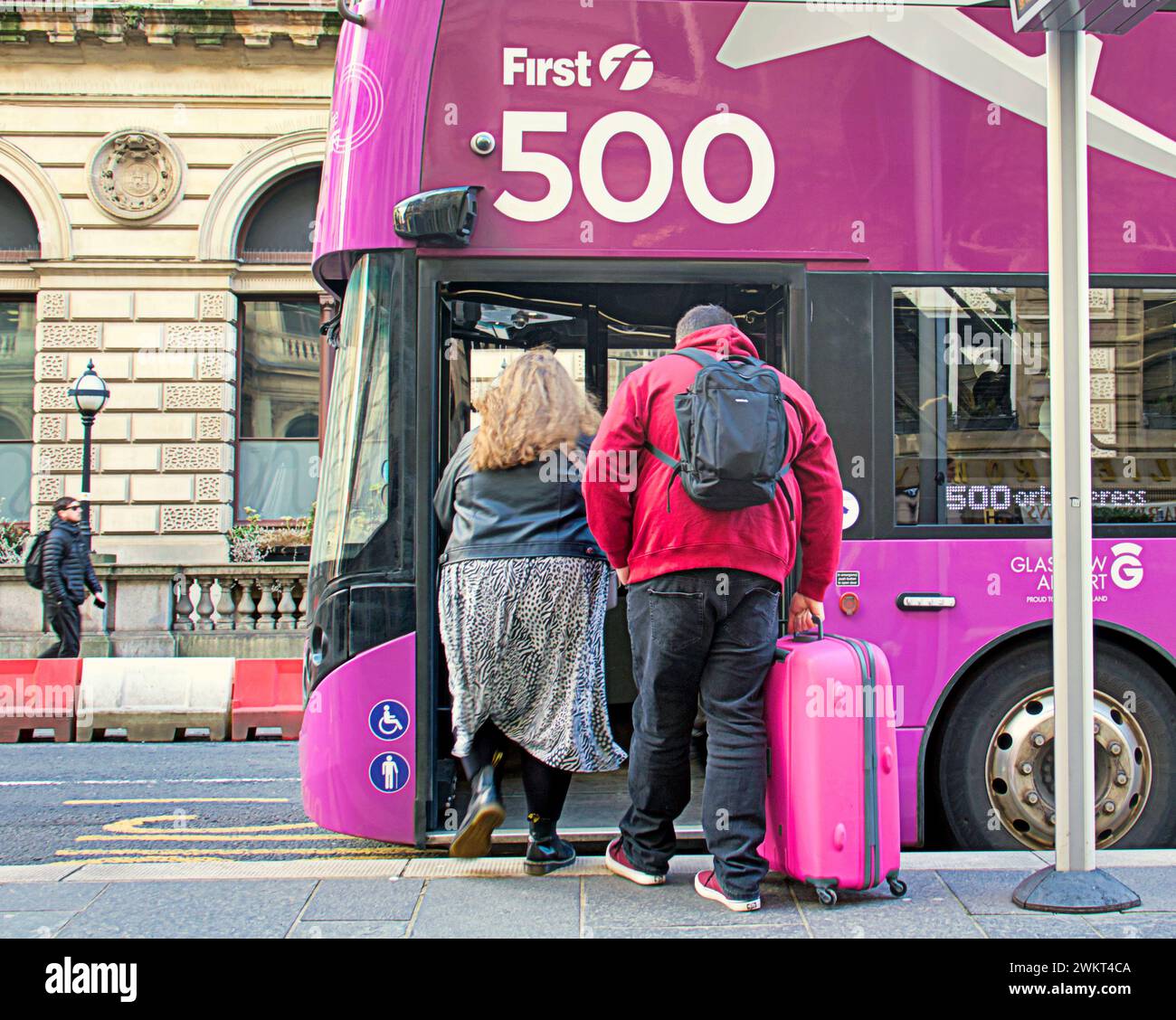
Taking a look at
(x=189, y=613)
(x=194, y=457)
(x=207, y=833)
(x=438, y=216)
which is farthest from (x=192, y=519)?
(x=438, y=216)

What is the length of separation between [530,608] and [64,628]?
998cm

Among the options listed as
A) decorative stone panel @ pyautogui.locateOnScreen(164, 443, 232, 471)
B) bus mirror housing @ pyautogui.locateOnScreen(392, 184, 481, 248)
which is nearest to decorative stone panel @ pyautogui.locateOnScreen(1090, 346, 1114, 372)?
bus mirror housing @ pyautogui.locateOnScreen(392, 184, 481, 248)

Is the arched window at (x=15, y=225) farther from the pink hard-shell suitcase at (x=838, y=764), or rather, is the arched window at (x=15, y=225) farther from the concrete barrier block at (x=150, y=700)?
the pink hard-shell suitcase at (x=838, y=764)

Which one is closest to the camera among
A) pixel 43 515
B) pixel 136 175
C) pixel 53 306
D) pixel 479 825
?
pixel 479 825

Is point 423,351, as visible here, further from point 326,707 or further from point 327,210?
point 326,707

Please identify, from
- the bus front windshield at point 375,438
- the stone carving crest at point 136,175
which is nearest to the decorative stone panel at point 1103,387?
the bus front windshield at point 375,438

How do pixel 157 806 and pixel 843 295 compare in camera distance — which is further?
pixel 157 806

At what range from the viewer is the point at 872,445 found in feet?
15.6

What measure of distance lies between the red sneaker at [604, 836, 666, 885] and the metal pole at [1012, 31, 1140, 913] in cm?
119

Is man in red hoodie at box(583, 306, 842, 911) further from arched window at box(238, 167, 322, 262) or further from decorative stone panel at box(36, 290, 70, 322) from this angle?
decorative stone panel at box(36, 290, 70, 322)

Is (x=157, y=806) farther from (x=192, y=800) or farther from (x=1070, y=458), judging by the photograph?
(x=1070, y=458)

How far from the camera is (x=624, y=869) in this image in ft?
13.8

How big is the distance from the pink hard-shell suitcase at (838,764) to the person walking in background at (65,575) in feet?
35.1

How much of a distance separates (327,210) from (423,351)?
2.50ft
